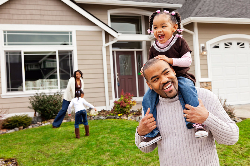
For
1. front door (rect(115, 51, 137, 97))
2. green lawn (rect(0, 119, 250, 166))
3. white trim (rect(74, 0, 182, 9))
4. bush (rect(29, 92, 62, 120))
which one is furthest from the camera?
front door (rect(115, 51, 137, 97))

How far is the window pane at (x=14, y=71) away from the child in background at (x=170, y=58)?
315 inches

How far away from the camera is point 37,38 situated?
8898mm

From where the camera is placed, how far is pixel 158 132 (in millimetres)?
1582

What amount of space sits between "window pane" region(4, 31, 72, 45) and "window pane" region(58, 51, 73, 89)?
0.47m

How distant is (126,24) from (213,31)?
4.29 m

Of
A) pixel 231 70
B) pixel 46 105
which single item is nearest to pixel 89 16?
pixel 46 105

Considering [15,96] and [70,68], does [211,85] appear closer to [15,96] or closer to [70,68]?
[70,68]

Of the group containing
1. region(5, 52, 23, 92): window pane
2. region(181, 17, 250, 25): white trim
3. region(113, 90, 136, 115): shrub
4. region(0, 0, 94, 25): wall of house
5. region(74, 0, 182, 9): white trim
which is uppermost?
region(74, 0, 182, 9): white trim

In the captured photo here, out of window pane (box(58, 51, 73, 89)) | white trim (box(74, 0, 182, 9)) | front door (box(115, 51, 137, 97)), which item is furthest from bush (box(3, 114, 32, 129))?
white trim (box(74, 0, 182, 9))

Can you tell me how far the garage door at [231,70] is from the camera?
943 centimetres

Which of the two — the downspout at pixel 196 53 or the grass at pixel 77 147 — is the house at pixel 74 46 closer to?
the downspout at pixel 196 53

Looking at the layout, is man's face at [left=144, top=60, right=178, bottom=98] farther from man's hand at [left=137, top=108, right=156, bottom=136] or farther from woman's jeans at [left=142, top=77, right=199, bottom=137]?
man's hand at [left=137, top=108, right=156, bottom=136]

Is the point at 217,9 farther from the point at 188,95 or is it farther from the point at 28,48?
the point at 188,95

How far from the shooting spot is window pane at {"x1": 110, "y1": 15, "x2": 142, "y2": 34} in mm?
11377
